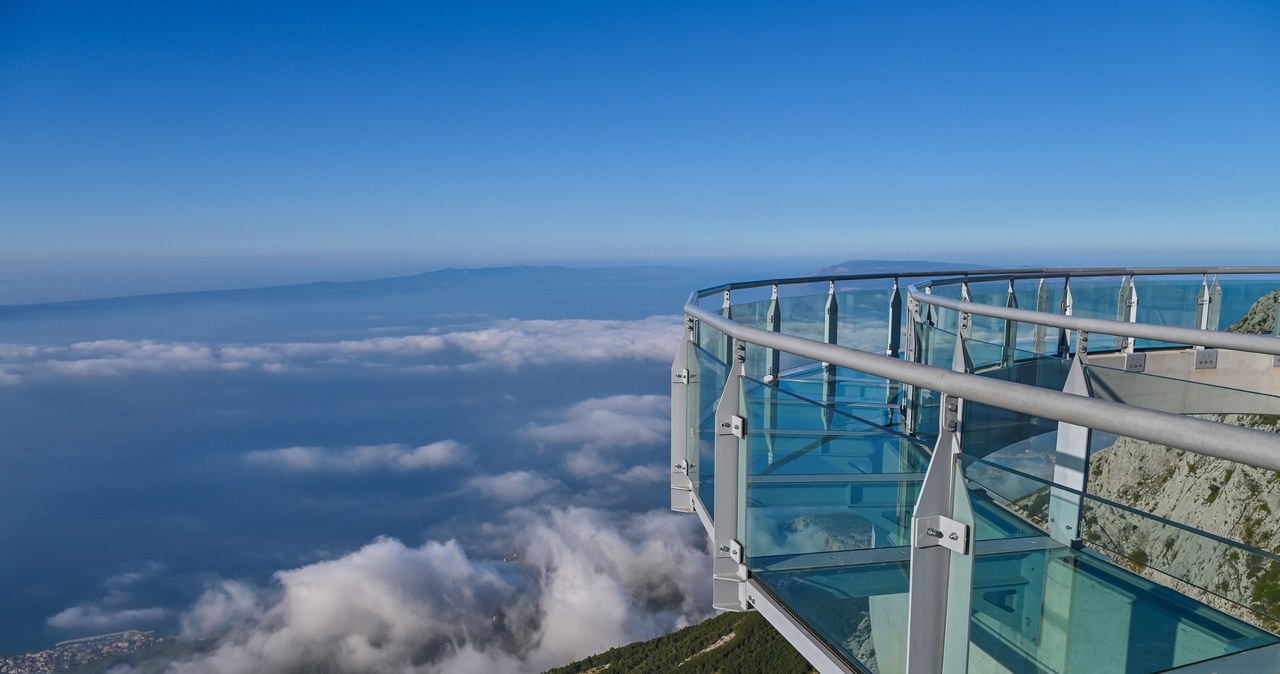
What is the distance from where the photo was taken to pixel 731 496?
2.97 meters

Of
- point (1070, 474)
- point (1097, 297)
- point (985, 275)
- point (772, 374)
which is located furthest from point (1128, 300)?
point (1070, 474)

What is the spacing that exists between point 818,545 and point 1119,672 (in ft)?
3.28

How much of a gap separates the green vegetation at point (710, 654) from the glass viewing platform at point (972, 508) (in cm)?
5374

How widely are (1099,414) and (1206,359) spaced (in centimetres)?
882

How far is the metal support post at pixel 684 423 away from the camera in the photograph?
4148mm

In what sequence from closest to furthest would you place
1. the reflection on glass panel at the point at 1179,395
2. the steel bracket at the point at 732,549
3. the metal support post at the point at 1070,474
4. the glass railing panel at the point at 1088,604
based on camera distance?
the glass railing panel at the point at 1088,604 < the metal support post at the point at 1070,474 < the steel bracket at the point at 732,549 < the reflection on glass panel at the point at 1179,395

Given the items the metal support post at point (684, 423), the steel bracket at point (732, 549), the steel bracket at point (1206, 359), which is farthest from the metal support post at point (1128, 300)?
the steel bracket at point (732, 549)

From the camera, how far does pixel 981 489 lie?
1788 mm

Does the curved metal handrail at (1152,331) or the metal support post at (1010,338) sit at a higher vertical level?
the curved metal handrail at (1152,331)

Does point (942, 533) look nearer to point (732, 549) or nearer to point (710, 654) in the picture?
point (732, 549)

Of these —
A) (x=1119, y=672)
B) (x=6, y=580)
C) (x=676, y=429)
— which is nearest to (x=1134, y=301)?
(x=676, y=429)

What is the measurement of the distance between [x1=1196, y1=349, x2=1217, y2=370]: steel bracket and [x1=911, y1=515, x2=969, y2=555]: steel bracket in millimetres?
8427

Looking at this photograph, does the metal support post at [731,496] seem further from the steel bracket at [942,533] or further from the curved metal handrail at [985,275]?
the curved metal handrail at [985,275]

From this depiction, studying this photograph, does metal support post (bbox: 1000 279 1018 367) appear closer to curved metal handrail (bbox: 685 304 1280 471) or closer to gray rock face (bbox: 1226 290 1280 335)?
gray rock face (bbox: 1226 290 1280 335)
